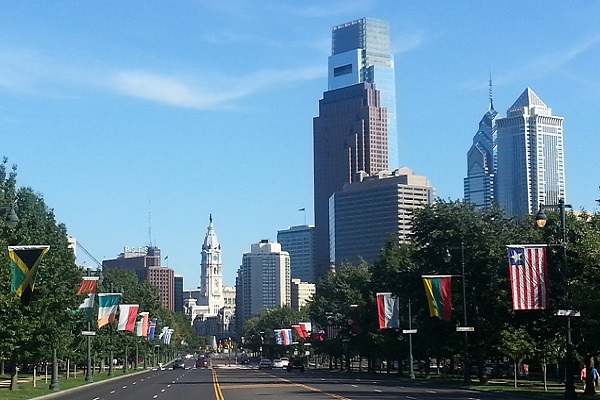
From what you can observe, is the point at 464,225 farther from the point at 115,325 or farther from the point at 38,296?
the point at 115,325

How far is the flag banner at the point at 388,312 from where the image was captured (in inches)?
3103

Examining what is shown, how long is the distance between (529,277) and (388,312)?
101 feet

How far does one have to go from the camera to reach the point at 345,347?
4975 inches

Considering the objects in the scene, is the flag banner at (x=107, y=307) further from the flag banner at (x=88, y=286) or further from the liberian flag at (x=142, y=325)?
the liberian flag at (x=142, y=325)

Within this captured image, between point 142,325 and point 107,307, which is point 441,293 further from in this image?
point 142,325

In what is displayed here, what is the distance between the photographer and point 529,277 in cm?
4903

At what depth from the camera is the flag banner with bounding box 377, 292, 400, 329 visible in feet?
259

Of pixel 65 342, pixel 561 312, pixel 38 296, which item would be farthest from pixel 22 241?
pixel 561 312

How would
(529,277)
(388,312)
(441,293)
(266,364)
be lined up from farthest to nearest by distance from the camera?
(266,364)
(388,312)
(441,293)
(529,277)

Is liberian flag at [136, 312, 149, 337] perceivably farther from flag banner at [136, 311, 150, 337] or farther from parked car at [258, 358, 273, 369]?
parked car at [258, 358, 273, 369]

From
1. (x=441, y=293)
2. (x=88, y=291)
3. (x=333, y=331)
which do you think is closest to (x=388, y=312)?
(x=441, y=293)

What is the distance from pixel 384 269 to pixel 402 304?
1180cm

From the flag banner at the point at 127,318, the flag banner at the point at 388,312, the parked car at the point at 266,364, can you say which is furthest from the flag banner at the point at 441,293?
the parked car at the point at 266,364

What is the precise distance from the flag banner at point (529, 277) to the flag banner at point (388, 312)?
30140 millimetres
